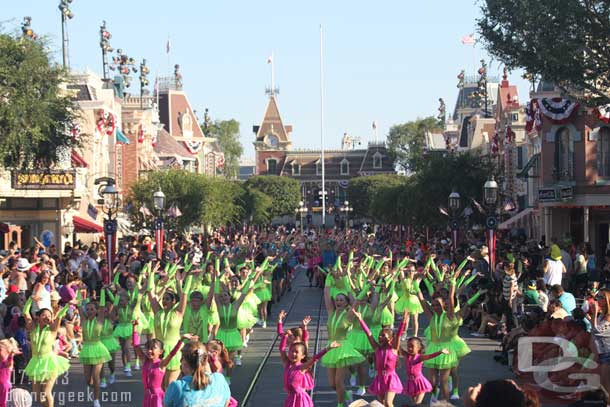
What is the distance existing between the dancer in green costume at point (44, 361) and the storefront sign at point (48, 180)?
86.8ft

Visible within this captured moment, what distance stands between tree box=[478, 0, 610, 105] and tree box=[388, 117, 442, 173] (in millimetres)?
111063

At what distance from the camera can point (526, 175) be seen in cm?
4841

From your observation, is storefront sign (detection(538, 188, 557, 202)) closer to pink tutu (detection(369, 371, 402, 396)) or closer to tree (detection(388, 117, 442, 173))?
pink tutu (detection(369, 371, 402, 396))

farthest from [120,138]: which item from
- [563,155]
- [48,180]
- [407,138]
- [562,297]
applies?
[407,138]

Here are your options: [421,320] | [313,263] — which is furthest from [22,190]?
[421,320]

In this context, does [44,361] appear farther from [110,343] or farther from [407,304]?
[407,304]

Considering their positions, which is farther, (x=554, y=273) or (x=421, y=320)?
(x=421, y=320)

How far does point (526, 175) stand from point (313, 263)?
11.0 metres

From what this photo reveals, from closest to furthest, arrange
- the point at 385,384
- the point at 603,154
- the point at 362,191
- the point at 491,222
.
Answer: the point at 385,384 → the point at 491,222 → the point at 603,154 → the point at 362,191

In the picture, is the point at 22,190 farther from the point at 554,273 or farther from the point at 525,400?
the point at 525,400

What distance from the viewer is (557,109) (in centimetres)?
4112

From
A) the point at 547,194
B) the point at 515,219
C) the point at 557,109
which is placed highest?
the point at 557,109

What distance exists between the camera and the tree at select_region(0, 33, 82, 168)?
2950 cm

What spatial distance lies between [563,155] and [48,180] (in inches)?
715
